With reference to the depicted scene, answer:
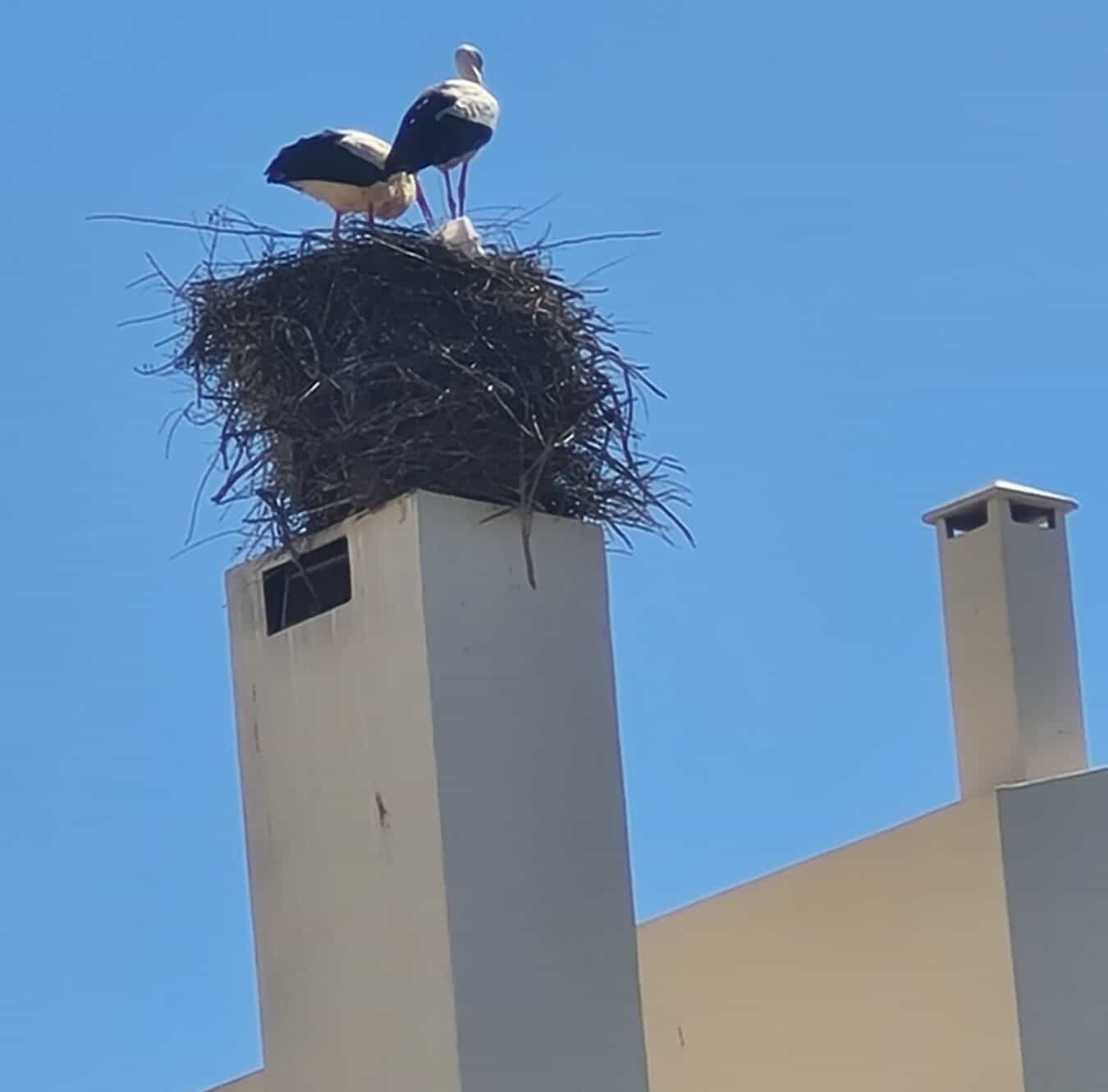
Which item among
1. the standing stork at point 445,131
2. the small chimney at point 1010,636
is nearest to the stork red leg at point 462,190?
the standing stork at point 445,131

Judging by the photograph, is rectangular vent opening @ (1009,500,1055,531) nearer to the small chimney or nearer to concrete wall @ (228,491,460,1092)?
the small chimney

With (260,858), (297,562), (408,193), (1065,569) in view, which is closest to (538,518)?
(297,562)

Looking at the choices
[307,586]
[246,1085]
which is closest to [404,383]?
[307,586]

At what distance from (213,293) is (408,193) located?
110 cm

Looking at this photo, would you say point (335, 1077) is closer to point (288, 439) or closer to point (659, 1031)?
point (288, 439)

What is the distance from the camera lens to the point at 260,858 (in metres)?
8.44

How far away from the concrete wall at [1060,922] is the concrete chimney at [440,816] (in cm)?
156

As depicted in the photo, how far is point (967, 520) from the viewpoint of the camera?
411 inches

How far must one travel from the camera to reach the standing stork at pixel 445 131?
9.98 meters

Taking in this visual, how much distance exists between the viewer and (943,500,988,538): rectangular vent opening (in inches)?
407

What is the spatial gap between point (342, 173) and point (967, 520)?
8.23 ft

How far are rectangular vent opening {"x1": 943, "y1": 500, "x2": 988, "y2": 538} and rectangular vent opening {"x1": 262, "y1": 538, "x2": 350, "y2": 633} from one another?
2.72 m

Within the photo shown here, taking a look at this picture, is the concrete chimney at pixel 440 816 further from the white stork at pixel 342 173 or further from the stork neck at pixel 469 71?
the stork neck at pixel 469 71

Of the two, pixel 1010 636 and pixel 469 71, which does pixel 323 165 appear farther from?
pixel 1010 636
